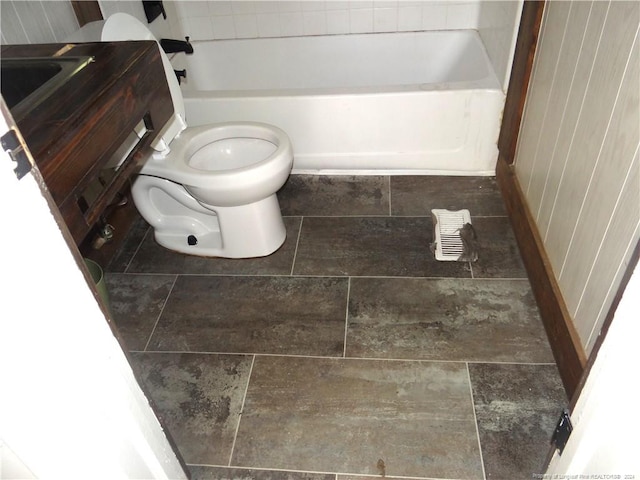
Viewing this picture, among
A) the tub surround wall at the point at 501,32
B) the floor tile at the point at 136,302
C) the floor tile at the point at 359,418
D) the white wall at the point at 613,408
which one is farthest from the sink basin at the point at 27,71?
the tub surround wall at the point at 501,32

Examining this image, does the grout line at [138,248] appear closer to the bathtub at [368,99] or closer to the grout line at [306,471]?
the bathtub at [368,99]

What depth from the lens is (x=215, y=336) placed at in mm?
1682

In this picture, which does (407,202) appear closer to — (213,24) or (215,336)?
(215,336)

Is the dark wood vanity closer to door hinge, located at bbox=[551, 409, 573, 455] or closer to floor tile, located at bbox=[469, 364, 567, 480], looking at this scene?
door hinge, located at bbox=[551, 409, 573, 455]

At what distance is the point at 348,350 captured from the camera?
159cm

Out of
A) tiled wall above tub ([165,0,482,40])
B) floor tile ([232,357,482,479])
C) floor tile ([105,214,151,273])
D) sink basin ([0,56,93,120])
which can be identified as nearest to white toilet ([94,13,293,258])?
floor tile ([105,214,151,273])

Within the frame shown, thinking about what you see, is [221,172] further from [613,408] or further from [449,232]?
[613,408]

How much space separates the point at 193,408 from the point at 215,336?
0.27 m

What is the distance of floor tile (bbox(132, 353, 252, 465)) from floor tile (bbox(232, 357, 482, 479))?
1.7 inches

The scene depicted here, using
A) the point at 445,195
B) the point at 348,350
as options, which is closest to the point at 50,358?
the point at 348,350

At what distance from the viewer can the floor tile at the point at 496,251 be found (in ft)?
5.98

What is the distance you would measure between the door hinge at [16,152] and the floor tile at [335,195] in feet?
5.40

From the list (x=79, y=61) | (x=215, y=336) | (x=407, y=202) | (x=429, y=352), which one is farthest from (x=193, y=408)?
(x=407, y=202)

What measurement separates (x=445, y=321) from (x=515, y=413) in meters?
0.37
